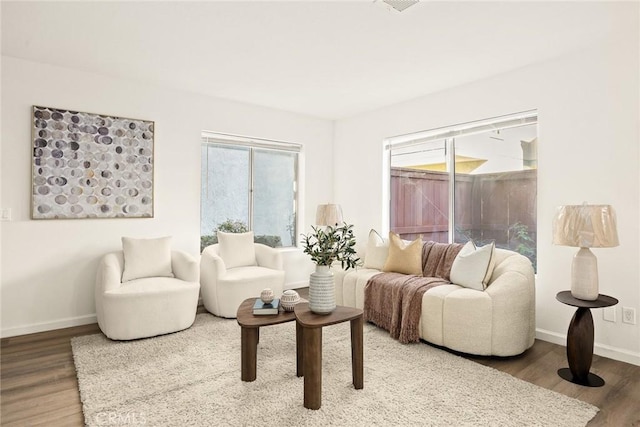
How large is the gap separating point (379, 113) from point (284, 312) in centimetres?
331

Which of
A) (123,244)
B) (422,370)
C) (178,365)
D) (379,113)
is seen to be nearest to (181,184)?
(123,244)

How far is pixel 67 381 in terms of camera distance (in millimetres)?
2535

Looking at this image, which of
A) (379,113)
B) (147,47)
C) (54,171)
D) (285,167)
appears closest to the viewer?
(147,47)

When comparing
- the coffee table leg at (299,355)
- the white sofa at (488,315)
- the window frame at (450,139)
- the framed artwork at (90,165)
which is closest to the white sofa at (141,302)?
the framed artwork at (90,165)

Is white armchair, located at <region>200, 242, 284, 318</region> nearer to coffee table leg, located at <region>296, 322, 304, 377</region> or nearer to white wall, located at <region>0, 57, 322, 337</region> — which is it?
white wall, located at <region>0, 57, 322, 337</region>

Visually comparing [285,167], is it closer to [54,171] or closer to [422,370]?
[54,171]

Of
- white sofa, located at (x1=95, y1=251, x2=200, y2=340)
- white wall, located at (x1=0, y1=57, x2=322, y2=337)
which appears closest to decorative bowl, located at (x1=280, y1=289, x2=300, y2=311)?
white sofa, located at (x1=95, y1=251, x2=200, y2=340)

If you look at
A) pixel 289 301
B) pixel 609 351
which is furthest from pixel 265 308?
pixel 609 351

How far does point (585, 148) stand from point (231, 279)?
11.5ft

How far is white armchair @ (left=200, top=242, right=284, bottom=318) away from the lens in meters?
3.88

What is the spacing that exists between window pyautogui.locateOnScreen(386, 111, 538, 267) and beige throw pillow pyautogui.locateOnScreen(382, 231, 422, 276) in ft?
2.31

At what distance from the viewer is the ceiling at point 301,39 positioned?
2551mm

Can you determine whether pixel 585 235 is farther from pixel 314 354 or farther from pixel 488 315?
pixel 314 354

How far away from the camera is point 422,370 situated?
2.71 m
